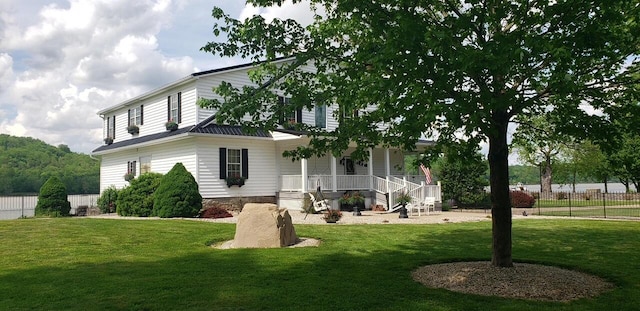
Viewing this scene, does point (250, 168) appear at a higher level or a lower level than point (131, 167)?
lower

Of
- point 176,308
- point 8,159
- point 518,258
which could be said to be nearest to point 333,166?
point 518,258

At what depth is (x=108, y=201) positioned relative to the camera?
82.9ft

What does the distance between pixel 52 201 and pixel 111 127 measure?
8037 mm

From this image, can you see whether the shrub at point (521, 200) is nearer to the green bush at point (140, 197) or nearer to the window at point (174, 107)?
the window at point (174, 107)

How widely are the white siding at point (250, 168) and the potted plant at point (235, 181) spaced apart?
0.93 ft

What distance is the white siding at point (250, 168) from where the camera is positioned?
2186cm

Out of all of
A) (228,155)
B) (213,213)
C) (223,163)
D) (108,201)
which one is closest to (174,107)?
(228,155)

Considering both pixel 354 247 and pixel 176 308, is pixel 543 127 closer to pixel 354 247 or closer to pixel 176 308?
pixel 354 247

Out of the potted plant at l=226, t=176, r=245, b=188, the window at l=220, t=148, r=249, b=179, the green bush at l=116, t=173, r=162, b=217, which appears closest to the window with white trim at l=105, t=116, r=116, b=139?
the green bush at l=116, t=173, r=162, b=217

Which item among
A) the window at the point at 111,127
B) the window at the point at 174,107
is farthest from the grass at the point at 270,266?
the window at the point at 111,127

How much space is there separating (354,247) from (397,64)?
20.8 ft

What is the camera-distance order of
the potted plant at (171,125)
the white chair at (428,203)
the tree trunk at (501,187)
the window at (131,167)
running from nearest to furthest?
1. the tree trunk at (501,187)
2. the white chair at (428,203)
3. the potted plant at (171,125)
4. the window at (131,167)

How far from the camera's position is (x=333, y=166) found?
2316 centimetres

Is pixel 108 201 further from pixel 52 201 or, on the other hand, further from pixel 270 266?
pixel 270 266
